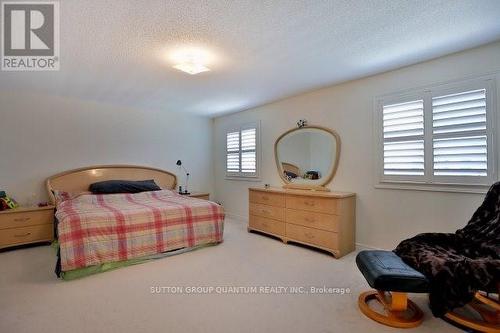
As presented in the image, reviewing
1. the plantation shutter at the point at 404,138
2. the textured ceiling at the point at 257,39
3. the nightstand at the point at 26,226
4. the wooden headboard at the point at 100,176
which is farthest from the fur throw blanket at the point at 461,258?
the nightstand at the point at 26,226

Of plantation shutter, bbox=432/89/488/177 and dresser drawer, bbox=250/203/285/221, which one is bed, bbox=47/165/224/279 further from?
plantation shutter, bbox=432/89/488/177

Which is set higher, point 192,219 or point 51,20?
point 51,20

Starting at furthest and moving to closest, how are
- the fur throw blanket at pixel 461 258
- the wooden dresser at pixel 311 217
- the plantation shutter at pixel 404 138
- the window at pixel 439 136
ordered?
1. the wooden dresser at pixel 311 217
2. the plantation shutter at pixel 404 138
3. the window at pixel 439 136
4. the fur throw blanket at pixel 461 258

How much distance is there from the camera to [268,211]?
4043 mm

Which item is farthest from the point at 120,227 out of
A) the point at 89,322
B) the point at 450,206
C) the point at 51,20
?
the point at 450,206

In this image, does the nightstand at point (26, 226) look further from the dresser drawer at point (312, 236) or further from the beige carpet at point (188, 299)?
the dresser drawer at point (312, 236)

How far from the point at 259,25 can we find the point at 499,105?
2.34m

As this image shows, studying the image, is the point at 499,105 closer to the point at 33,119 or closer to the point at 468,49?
the point at 468,49

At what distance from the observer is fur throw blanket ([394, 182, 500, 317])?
1713 mm

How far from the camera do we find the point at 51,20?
2010 mm

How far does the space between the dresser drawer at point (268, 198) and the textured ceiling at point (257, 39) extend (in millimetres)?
1633

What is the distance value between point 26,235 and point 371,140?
15.8ft

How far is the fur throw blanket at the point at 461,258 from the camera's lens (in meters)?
1.71

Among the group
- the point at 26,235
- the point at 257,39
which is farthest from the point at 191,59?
the point at 26,235
